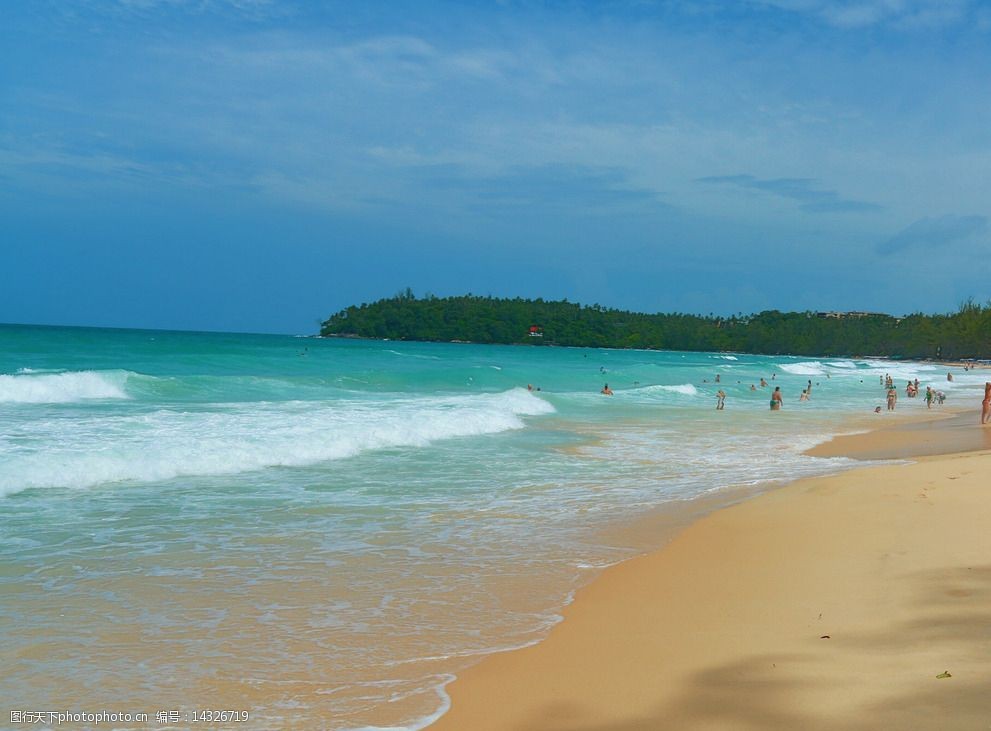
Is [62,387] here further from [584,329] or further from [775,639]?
[584,329]

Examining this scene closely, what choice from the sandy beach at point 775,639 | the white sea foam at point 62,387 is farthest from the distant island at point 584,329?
the sandy beach at point 775,639

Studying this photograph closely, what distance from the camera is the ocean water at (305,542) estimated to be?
15.9 feet

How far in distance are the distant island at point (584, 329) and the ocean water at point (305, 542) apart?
152838mm

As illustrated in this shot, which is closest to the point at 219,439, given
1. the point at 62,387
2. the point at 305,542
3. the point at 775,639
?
the point at 305,542

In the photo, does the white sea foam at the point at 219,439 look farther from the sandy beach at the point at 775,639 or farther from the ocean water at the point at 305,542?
the sandy beach at the point at 775,639

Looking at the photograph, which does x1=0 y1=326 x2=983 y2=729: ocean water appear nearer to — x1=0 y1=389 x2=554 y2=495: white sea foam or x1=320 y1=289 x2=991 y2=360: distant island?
x1=0 y1=389 x2=554 y2=495: white sea foam

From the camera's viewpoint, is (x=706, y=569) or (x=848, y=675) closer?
(x=848, y=675)

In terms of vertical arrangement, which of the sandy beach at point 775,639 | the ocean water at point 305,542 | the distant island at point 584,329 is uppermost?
the distant island at point 584,329

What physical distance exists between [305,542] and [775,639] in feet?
15.5

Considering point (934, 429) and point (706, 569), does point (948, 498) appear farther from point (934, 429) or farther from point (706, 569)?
point (934, 429)

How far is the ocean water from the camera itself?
4855 millimetres

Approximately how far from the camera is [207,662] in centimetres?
506

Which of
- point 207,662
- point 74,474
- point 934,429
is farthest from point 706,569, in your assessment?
point 934,429

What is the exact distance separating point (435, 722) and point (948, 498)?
287 inches
